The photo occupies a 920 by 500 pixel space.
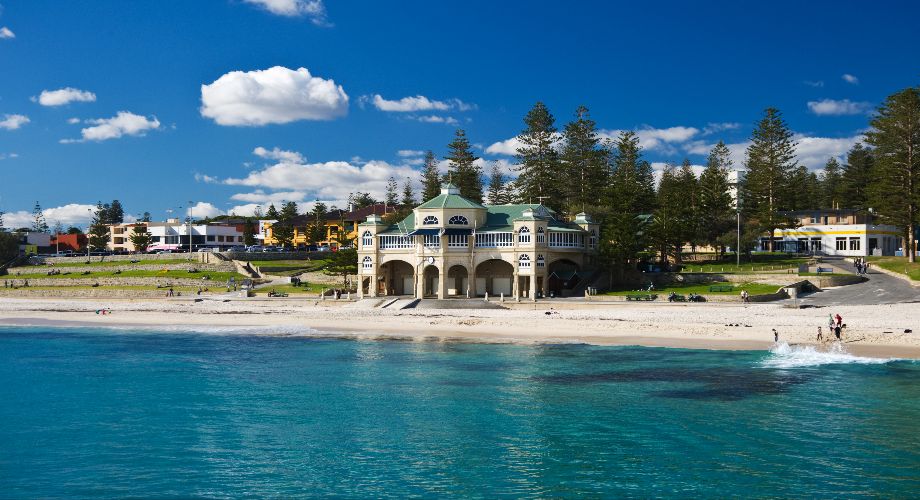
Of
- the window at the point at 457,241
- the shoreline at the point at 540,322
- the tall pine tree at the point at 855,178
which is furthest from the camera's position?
the tall pine tree at the point at 855,178

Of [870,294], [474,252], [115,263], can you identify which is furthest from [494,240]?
[115,263]

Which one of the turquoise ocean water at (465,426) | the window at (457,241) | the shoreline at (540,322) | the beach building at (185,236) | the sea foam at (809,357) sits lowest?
the turquoise ocean water at (465,426)

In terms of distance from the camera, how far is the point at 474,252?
62.7 meters

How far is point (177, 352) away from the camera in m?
40.5

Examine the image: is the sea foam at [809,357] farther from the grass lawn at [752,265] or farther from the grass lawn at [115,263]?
the grass lawn at [115,263]

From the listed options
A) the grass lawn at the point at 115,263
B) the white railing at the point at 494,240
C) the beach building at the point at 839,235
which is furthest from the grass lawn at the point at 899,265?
the grass lawn at the point at 115,263

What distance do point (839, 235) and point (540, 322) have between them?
50.3m

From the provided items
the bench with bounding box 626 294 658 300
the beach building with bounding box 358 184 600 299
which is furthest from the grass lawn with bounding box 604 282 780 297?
the beach building with bounding box 358 184 600 299

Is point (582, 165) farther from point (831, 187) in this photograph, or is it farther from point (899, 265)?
point (831, 187)

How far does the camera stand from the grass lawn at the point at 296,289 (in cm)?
6731

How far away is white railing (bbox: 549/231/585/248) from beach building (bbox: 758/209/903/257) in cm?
3062

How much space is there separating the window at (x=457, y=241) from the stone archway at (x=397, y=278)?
5695 mm

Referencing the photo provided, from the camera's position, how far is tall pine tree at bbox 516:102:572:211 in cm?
8675

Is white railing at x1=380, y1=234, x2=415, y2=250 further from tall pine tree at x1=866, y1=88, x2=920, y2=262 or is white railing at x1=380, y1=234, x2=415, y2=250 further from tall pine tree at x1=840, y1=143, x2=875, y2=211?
tall pine tree at x1=840, y1=143, x2=875, y2=211
